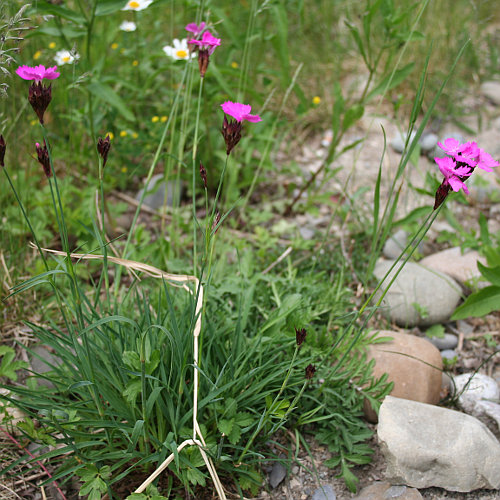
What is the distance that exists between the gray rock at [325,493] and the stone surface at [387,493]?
0.06 metres

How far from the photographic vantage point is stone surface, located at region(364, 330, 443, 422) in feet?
5.63

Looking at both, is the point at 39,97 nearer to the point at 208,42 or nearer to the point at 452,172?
the point at 208,42

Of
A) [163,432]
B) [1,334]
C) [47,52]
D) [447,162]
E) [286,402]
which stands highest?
[447,162]

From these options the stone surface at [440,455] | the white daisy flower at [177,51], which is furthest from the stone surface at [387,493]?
the white daisy flower at [177,51]

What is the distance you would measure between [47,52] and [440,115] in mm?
2236

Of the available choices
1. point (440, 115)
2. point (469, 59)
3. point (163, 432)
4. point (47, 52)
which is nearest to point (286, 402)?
point (163, 432)

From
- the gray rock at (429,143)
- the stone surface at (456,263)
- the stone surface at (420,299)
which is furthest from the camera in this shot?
the gray rock at (429,143)

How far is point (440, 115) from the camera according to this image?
3.19m

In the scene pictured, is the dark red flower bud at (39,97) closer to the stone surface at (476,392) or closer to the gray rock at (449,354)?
the stone surface at (476,392)

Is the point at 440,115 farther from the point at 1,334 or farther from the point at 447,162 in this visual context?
the point at 1,334

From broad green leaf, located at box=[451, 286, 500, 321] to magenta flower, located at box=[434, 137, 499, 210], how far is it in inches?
32.0

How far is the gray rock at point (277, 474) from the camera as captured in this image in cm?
151

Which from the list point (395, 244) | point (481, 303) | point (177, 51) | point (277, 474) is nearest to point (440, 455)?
point (277, 474)

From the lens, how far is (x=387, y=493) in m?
1.46
